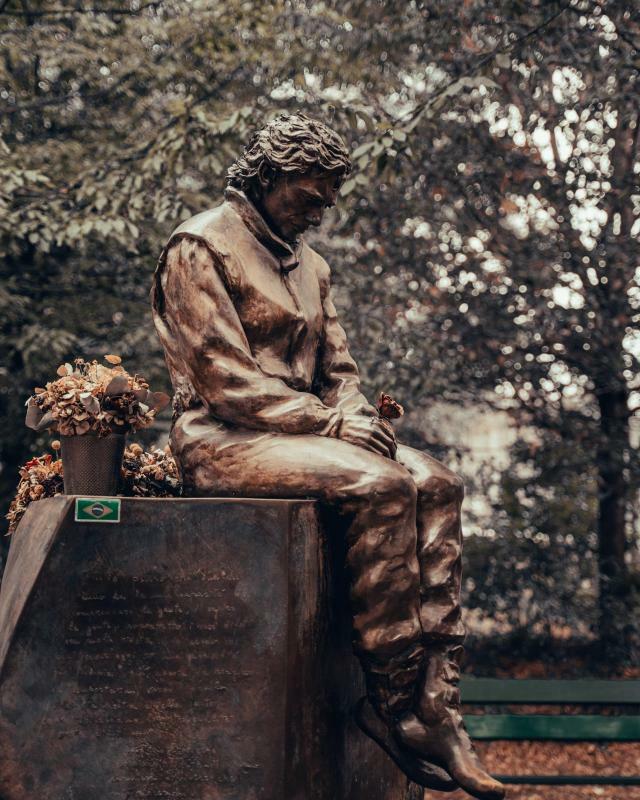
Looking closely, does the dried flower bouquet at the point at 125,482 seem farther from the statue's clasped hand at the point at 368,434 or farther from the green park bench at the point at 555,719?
the green park bench at the point at 555,719

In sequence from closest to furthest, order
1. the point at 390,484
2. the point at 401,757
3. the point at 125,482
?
the point at 390,484 → the point at 401,757 → the point at 125,482

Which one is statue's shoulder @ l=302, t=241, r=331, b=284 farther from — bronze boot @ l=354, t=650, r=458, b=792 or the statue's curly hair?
bronze boot @ l=354, t=650, r=458, b=792

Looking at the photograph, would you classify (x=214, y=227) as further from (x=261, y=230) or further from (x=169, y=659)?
(x=169, y=659)

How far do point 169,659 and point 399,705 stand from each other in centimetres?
74

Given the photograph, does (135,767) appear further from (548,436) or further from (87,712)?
(548,436)

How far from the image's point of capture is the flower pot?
148 inches

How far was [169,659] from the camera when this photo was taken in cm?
342

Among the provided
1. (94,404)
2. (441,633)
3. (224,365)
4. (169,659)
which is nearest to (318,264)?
(224,365)

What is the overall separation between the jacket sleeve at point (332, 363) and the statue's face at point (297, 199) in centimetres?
36

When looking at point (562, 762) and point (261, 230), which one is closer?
point (261, 230)

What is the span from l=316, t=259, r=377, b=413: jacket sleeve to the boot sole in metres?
1.10

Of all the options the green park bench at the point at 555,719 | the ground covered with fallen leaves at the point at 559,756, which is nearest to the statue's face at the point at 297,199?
the green park bench at the point at 555,719

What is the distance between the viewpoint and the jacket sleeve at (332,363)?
4.19 m

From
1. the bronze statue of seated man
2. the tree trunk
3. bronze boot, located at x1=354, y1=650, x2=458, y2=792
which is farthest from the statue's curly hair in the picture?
the tree trunk
